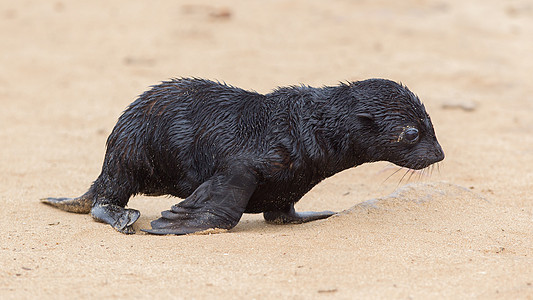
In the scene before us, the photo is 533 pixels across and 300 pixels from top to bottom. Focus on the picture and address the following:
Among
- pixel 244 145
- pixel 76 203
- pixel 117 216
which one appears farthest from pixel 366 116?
pixel 76 203

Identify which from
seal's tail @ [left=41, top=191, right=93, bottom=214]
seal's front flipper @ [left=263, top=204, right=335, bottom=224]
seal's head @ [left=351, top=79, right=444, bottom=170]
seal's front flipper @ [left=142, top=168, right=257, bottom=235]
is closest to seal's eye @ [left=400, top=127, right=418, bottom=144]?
seal's head @ [left=351, top=79, right=444, bottom=170]

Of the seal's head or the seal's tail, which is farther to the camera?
the seal's tail

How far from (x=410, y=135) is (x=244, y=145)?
1.22 m

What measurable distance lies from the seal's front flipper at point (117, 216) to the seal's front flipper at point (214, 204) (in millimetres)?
216

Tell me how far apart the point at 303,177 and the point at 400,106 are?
0.88 metres

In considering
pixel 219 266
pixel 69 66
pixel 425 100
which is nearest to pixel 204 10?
pixel 69 66

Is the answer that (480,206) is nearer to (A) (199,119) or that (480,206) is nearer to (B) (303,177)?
(B) (303,177)

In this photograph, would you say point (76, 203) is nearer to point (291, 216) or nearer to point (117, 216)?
point (117, 216)

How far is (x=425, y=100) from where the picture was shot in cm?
996

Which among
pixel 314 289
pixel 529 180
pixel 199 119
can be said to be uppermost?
pixel 199 119

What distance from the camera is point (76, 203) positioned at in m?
6.14

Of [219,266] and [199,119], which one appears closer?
[219,266]

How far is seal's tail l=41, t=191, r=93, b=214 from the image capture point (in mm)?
6066

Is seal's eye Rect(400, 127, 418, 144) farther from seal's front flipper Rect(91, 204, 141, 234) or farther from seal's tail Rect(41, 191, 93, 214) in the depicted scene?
seal's tail Rect(41, 191, 93, 214)
